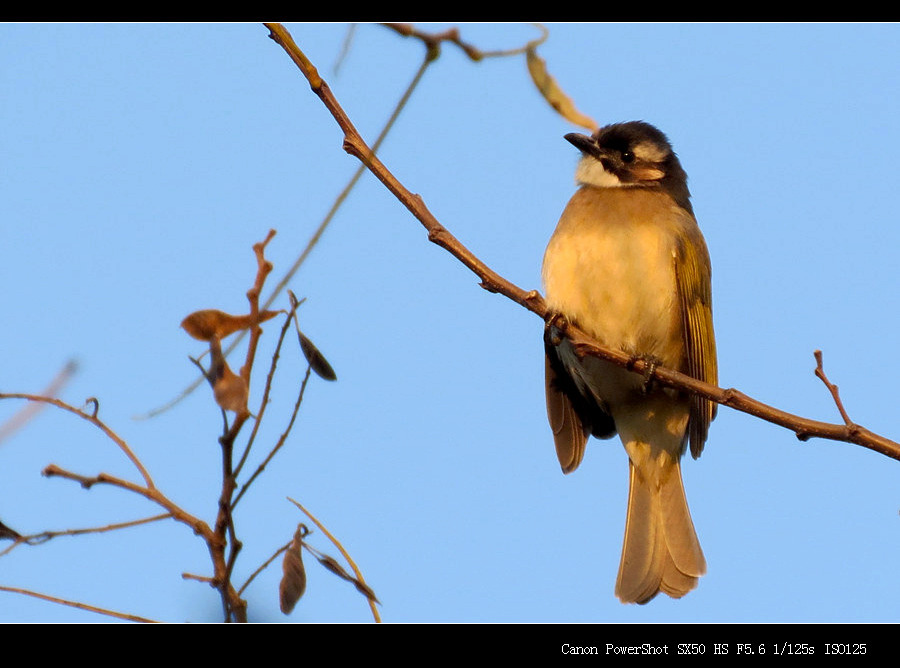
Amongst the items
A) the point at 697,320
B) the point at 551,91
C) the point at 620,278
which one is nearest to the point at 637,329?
the point at 620,278

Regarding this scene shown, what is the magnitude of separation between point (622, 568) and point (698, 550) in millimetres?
464

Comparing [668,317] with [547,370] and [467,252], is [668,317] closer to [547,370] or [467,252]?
[547,370]

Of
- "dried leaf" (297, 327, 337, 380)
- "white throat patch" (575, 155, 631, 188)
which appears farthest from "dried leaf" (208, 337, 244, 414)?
"white throat patch" (575, 155, 631, 188)

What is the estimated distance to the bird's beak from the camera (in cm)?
646

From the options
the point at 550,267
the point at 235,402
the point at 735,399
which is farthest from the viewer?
the point at 550,267

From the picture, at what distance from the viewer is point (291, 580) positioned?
2.13 meters

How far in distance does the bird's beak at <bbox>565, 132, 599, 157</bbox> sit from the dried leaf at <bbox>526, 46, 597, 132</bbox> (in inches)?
167

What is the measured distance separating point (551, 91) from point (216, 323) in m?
0.87

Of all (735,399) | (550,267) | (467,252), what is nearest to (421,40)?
(467,252)

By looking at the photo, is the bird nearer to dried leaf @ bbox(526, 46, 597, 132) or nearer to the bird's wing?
the bird's wing

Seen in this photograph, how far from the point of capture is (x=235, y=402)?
1.83m

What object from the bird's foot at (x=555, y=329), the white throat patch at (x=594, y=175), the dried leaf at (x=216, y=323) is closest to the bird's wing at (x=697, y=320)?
the white throat patch at (x=594, y=175)

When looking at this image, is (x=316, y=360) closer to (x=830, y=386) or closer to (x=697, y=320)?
(x=830, y=386)
